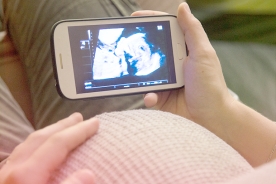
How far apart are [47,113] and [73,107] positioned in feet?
0.18

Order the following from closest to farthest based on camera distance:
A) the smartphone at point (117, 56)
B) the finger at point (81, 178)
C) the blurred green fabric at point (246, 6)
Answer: the finger at point (81, 178) < the smartphone at point (117, 56) < the blurred green fabric at point (246, 6)

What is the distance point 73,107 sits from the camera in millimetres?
658

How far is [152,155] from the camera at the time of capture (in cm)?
34

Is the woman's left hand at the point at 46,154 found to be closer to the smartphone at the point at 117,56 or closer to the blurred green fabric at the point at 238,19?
the smartphone at the point at 117,56

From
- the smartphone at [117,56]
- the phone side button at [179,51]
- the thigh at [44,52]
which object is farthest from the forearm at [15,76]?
the phone side button at [179,51]

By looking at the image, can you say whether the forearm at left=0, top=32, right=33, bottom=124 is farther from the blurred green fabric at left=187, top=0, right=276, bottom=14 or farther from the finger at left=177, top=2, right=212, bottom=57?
the blurred green fabric at left=187, top=0, right=276, bottom=14

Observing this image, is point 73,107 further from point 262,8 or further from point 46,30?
point 262,8

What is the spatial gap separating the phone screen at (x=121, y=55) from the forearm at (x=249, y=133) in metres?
0.12

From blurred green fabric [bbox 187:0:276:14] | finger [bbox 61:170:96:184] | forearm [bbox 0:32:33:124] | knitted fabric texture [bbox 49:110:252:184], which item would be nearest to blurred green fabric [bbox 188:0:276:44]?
blurred green fabric [bbox 187:0:276:14]

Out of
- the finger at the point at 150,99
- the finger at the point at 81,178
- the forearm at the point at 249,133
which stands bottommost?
the forearm at the point at 249,133

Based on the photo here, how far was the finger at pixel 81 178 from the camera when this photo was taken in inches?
12.2

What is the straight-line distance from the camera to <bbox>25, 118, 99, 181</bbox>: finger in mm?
330

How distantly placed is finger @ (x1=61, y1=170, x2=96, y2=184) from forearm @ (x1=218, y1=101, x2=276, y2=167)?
1.02 feet

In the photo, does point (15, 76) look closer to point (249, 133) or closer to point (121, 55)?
point (121, 55)
